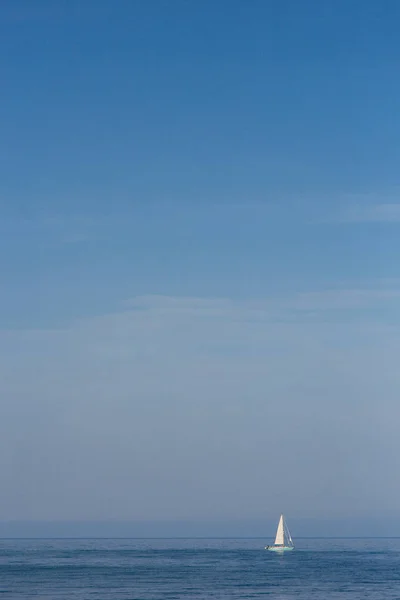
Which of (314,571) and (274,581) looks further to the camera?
(314,571)

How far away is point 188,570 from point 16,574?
3671cm

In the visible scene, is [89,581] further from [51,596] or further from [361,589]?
[361,589]

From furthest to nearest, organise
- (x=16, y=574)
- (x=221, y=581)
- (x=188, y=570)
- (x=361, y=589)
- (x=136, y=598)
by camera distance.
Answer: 1. (x=188, y=570)
2. (x=16, y=574)
3. (x=221, y=581)
4. (x=361, y=589)
5. (x=136, y=598)

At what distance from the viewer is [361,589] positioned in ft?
485

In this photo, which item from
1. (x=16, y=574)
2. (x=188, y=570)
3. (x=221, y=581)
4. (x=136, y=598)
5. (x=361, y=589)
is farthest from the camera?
(x=188, y=570)

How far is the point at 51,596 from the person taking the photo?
13238cm

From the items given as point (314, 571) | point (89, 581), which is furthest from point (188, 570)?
point (89, 581)

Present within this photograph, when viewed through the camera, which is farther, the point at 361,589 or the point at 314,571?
the point at 314,571

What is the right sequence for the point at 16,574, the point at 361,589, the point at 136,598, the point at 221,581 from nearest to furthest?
the point at 136,598 < the point at 361,589 < the point at 221,581 < the point at 16,574

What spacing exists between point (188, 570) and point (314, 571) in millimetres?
26701

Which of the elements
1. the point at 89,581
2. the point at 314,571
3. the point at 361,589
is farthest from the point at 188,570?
the point at 361,589

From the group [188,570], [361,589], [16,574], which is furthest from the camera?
[188,570]

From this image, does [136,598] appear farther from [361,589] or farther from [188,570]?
[188,570]

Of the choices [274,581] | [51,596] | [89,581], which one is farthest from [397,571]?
[51,596]
